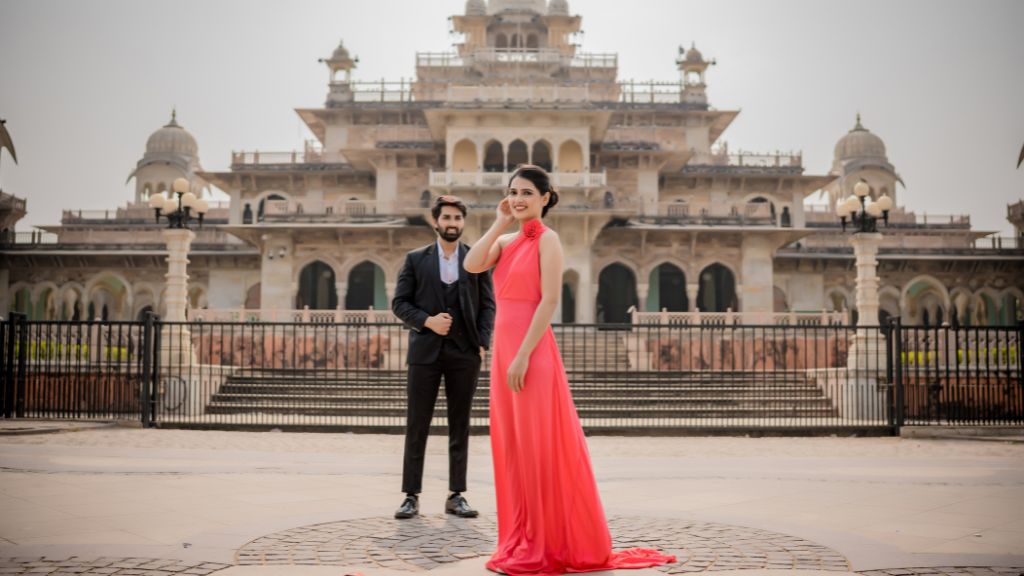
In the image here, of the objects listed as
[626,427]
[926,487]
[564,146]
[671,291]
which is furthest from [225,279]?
[926,487]

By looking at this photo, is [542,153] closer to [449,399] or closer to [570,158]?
[570,158]

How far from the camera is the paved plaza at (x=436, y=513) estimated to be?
4004 millimetres

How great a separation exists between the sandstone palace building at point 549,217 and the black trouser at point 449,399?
22158 millimetres

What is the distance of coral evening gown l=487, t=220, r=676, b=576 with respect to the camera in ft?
12.8

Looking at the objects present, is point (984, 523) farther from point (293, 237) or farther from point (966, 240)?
point (966, 240)

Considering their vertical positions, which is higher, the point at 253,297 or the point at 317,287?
the point at 317,287

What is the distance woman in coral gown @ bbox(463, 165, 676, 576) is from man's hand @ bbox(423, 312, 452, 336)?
87 cm

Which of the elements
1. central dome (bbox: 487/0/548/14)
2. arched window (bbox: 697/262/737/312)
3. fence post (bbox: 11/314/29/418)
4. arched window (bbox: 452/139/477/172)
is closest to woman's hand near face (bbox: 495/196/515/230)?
fence post (bbox: 11/314/29/418)

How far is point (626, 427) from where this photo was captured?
1273 centimetres

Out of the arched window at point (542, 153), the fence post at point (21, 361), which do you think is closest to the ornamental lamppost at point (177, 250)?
the fence post at point (21, 361)

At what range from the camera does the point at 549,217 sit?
27828 mm

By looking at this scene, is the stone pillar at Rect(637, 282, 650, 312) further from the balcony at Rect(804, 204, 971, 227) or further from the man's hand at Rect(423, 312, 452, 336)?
the man's hand at Rect(423, 312, 452, 336)

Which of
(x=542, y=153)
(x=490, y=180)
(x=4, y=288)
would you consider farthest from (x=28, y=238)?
(x=542, y=153)

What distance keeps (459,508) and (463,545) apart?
0.86 m
